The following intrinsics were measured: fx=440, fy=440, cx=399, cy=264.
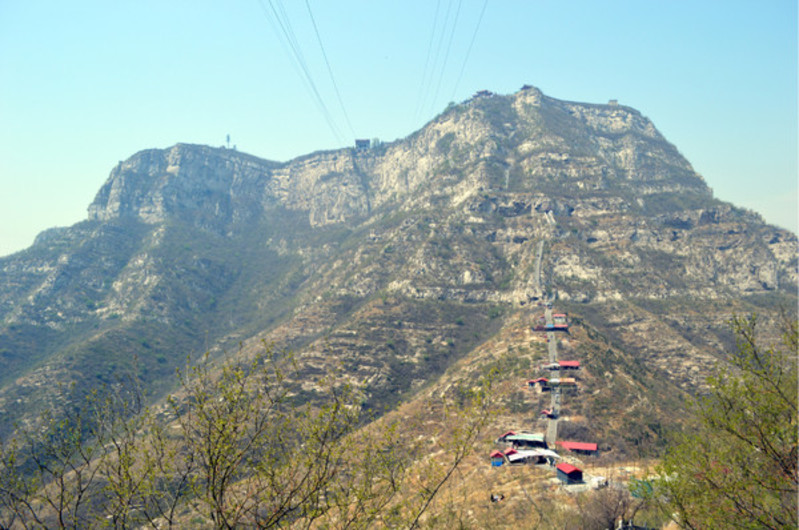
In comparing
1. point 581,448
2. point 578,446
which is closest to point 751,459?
point 581,448

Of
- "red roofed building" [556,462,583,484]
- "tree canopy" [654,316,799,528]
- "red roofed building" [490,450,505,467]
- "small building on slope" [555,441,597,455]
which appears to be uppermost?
"tree canopy" [654,316,799,528]

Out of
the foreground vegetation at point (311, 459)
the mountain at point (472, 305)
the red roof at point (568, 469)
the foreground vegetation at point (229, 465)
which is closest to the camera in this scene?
the foreground vegetation at point (229, 465)

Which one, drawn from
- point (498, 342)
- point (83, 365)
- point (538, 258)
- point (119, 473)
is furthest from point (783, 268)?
point (83, 365)

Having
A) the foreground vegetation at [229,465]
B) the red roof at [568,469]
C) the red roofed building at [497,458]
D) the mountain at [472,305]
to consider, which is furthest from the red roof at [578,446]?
the foreground vegetation at [229,465]

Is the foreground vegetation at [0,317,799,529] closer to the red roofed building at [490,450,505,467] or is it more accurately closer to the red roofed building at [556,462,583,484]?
the red roofed building at [556,462,583,484]

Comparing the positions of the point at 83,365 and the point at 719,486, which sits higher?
the point at 719,486

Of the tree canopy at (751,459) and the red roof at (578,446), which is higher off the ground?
the tree canopy at (751,459)

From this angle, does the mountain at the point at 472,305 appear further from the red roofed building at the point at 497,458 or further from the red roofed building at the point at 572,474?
the red roofed building at the point at 572,474

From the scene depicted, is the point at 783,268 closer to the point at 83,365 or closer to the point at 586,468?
the point at 586,468

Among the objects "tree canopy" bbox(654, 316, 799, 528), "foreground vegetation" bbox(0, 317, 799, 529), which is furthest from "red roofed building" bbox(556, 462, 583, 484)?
"tree canopy" bbox(654, 316, 799, 528)

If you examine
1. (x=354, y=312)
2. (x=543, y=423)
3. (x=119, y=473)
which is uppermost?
(x=119, y=473)

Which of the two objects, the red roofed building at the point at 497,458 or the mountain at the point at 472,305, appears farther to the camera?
the mountain at the point at 472,305
